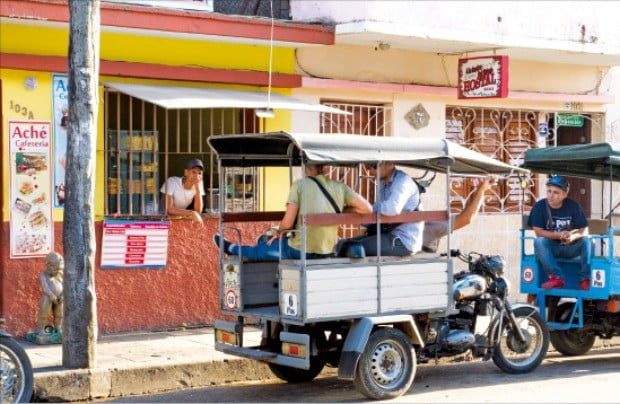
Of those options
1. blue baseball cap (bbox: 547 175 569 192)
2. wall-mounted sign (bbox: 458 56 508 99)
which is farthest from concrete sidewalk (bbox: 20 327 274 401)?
wall-mounted sign (bbox: 458 56 508 99)

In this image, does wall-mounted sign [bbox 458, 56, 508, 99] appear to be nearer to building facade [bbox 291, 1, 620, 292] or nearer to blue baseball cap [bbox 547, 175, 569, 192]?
building facade [bbox 291, 1, 620, 292]

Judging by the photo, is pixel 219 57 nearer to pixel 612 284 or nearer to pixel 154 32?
pixel 154 32

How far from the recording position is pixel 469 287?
10.1 metres

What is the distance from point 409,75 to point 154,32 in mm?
3861

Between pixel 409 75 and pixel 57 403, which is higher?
pixel 409 75

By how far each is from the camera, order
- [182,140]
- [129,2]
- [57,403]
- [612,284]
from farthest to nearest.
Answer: [182,140] < [129,2] < [612,284] < [57,403]

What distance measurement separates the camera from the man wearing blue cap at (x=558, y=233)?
11.4m

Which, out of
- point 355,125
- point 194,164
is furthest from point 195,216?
point 355,125

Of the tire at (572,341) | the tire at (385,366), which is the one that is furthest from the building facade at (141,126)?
the tire at (572,341)

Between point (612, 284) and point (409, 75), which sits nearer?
point (612, 284)

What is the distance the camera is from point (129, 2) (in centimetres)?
1188

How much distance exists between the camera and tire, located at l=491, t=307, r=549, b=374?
34.1ft

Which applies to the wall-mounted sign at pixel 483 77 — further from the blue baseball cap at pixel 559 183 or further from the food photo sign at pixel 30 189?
Result: the food photo sign at pixel 30 189

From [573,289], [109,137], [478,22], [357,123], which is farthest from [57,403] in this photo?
[478,22]
